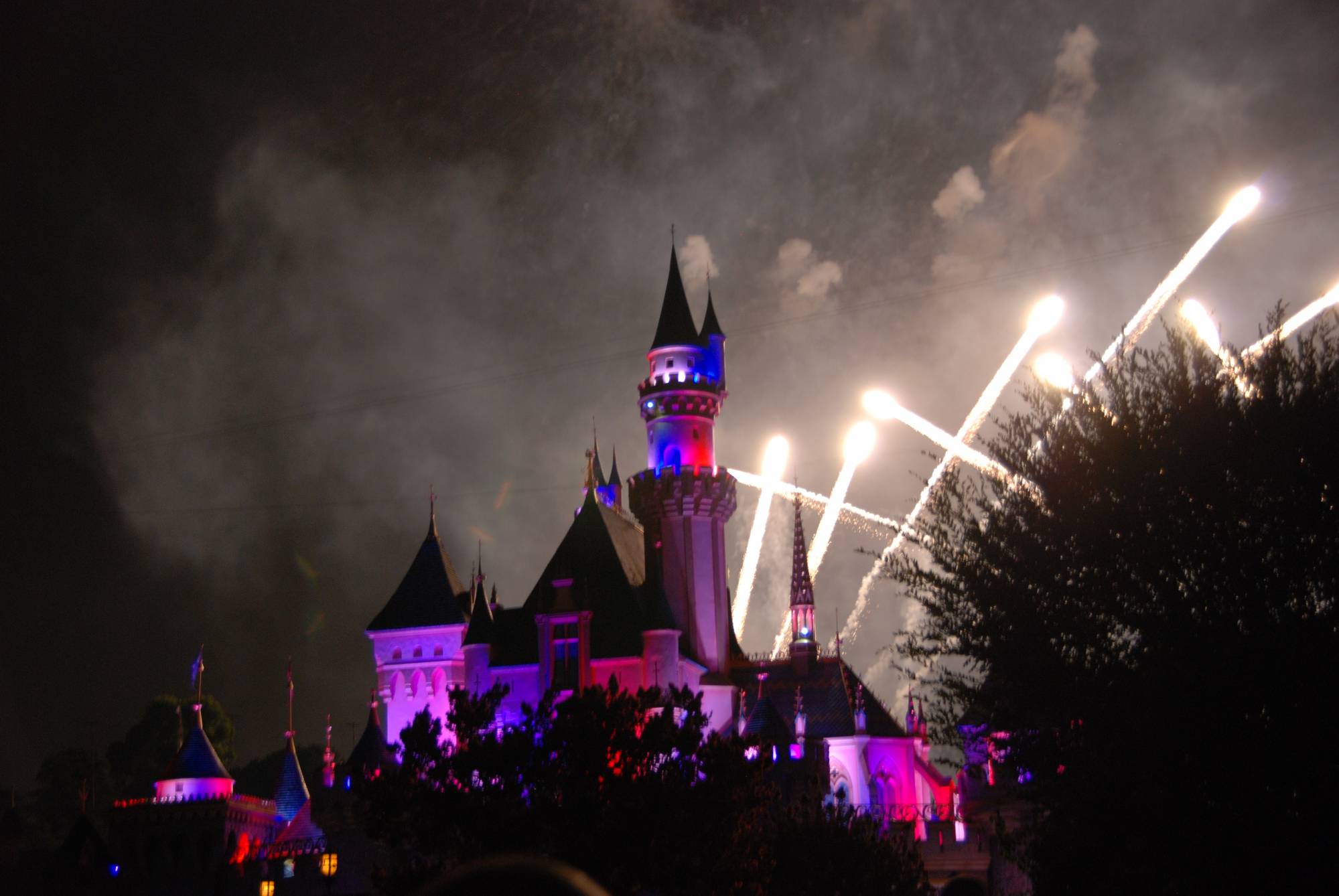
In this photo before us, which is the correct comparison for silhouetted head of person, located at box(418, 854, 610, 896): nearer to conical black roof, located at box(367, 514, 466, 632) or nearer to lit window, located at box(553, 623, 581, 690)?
lit window, located at box(553, 623, 581, 690)

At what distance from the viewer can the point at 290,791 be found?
87.3 metres

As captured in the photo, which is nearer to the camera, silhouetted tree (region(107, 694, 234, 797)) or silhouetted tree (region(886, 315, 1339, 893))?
silhouetted tree (region(886, 315, 1339, 893))

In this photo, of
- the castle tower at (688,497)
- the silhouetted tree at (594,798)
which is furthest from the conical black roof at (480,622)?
the silhouetted tree at (594,798)

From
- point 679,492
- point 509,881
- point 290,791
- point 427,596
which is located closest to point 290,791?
point 290,791

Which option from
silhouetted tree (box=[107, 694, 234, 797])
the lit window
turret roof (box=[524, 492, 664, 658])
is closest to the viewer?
the lit window

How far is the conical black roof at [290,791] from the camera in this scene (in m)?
86.1

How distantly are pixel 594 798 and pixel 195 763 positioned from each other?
47.9 m

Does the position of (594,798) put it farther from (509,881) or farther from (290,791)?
(290,791)

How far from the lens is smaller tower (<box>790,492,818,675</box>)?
275 feet

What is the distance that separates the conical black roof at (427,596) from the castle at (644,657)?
109 millimetres

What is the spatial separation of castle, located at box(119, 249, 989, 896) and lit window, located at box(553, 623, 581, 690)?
0.09 metres

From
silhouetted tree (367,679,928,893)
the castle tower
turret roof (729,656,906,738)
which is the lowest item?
silhouetted tree (367,679,928,893)

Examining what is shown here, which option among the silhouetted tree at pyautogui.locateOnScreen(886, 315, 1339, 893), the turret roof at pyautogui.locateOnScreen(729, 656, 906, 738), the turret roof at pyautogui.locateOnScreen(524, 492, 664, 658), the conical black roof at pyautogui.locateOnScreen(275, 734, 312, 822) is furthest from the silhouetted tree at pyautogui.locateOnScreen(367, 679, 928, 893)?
the conical black roof at pyautogui.locateOnScreen(275, 734, 312, 822)

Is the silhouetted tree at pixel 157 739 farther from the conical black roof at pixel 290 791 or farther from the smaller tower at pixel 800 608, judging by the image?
the smaller tower at pixel 800 608
